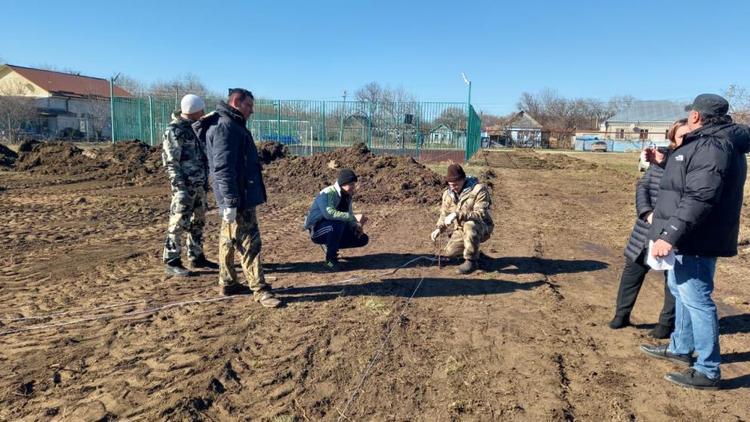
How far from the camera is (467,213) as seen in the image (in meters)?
6.00

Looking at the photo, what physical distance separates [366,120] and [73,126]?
40.6m

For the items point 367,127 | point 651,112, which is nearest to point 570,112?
point 651,112

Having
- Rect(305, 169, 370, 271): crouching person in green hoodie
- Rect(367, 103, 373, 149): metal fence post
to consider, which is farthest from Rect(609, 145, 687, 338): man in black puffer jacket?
Rect(367, 103, 373, 149): metal fence post

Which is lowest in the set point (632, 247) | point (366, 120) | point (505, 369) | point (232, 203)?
point (505, 369)

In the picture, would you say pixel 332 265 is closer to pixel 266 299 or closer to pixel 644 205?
pixel 266 299

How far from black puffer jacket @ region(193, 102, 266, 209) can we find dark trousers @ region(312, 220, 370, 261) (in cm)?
134

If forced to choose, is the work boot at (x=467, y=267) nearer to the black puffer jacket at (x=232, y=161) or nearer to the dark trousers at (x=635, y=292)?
the dark trousers at (x=635, y=292)

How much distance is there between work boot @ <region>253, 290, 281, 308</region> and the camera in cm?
482

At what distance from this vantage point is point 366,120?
79.6 feet

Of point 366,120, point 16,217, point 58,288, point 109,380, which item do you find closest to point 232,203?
point 109,380

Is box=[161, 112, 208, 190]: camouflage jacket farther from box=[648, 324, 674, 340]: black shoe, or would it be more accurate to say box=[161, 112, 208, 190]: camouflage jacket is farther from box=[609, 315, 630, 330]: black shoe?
box=[648, 324, 674, 340]: black shoe

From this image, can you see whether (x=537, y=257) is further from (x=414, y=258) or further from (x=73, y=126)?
(x=73, y=126)

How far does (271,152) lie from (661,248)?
1827 centimetres

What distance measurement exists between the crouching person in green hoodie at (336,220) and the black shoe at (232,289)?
130 centimetres
